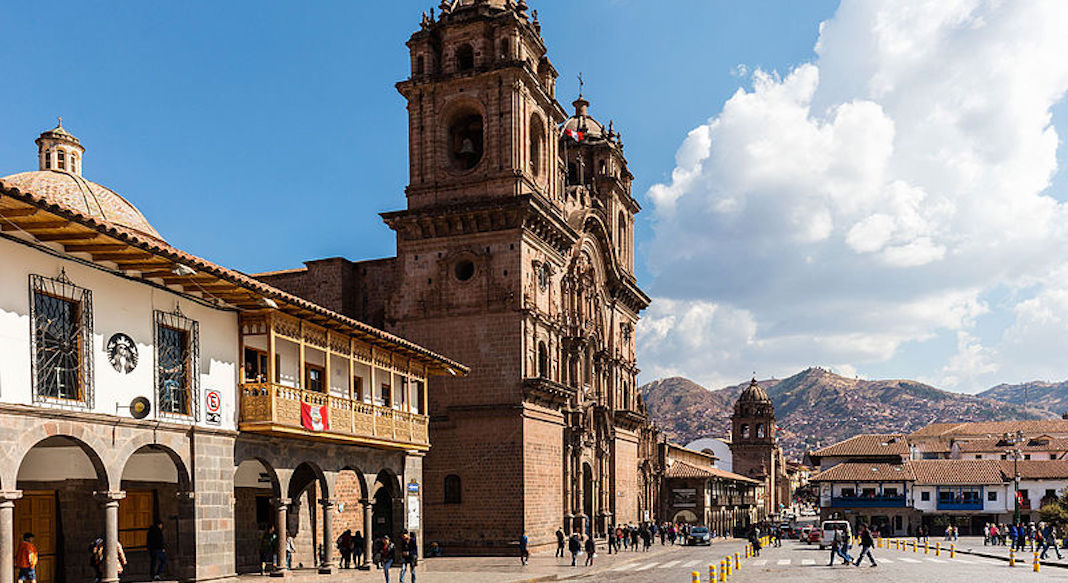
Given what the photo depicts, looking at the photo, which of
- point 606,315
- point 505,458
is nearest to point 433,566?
point 505,458

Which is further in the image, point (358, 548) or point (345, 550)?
point (358, 548)

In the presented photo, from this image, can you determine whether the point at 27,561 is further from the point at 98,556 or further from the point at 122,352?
the point at 122,352

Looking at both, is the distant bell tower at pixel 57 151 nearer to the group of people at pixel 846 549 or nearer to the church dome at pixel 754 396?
the group of people at pixel 846 549

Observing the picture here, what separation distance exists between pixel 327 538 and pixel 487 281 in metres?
17.3

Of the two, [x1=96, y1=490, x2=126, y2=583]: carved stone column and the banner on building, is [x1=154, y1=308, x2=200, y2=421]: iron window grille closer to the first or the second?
[x1=96, y1=490, x2=126, y2=583]: carved stone column

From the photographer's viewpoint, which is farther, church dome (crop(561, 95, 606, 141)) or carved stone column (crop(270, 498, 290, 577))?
church dome (crop(561, 95, 606, 141))

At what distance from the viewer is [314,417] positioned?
24984 millimetres

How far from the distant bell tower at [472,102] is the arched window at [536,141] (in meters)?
0.39

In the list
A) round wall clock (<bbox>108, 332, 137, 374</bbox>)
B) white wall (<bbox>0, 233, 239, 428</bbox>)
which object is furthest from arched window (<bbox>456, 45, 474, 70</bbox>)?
round wall clock (<bbox>108, 332, 137, 374</bbox>)

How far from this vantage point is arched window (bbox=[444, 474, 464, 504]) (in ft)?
138

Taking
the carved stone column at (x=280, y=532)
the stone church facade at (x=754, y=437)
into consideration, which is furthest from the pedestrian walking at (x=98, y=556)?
the stone church facade at (x=754, y=437)

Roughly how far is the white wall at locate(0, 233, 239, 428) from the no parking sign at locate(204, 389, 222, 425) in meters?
0.13

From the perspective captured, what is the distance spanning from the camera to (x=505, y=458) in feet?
136

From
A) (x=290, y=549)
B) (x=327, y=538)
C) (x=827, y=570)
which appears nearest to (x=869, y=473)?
(x=827, y=570)
